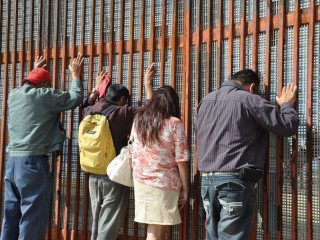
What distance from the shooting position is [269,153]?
4.33m

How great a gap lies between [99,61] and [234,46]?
1.49 metres

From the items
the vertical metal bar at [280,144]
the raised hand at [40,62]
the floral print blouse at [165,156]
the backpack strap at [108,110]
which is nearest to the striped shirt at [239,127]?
the floral print blouse at [165,156]

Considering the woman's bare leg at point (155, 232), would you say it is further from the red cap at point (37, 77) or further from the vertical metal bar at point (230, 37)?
the red cap at point (37, 77)

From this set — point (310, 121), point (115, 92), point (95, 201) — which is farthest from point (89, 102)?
point (310, 121)

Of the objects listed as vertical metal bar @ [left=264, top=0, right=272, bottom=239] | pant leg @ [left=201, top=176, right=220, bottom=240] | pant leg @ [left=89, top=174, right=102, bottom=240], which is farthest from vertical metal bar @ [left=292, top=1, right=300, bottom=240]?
pant leg @ [left=89, top=174, right=102, bottom=240]

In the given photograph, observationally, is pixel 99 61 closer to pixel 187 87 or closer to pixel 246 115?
pixel 187 87

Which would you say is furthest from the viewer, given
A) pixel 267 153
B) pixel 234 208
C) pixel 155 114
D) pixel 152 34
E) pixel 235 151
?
pixel 152 34

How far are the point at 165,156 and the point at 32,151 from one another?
4.52ft

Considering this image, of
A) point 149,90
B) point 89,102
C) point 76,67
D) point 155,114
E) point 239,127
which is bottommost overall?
point 239,127

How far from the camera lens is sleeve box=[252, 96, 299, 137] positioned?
12.2ft

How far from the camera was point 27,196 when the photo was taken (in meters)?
4.68

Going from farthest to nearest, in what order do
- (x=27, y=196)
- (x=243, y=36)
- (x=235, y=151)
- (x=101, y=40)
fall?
(x=101, y=40), (x=27, y=196), (x=243, y=36), (x=235, y=151)

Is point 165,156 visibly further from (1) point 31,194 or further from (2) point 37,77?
(2) point 37,77

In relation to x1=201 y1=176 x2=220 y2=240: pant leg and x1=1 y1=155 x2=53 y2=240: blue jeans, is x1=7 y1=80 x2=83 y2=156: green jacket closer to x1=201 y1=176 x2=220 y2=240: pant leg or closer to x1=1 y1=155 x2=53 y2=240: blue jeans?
x1=1 y1=155 x2=53 y2=240: blue jeans
